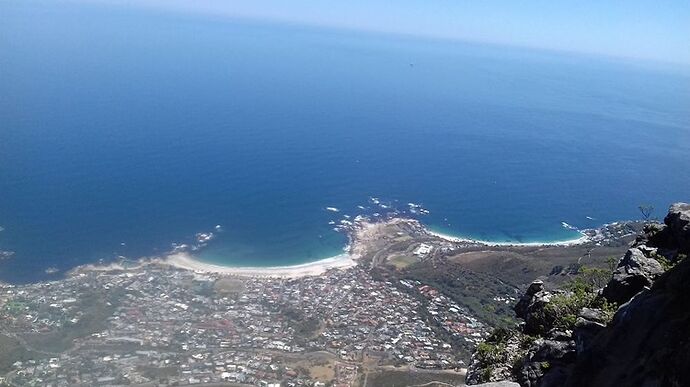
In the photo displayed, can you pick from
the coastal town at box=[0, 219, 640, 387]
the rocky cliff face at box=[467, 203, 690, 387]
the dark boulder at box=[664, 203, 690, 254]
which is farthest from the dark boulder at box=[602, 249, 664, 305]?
the coastal town at box=[0, 219, 640, 387]

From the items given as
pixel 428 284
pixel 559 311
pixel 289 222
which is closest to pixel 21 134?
pixel 289 222

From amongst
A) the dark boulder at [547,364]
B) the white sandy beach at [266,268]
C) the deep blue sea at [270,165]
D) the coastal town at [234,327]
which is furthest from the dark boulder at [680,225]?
the deep blue sea at [270,165]

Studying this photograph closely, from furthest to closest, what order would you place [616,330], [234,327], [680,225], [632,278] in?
1. [234,327]
2. [680,225]
3. [632,278]
4. [616,330]

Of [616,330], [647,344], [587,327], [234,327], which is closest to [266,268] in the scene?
[234,327]

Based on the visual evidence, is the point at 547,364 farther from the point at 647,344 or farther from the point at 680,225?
the point at 680,225

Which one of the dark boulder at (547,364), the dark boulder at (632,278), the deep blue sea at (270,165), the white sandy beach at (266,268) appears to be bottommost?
the white sandy beach at (266,268)

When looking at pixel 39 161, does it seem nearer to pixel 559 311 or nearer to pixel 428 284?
pixel 428 284

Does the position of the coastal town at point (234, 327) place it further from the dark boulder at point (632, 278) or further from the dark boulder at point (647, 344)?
the dark boulder at point (647, 344)
